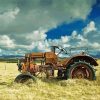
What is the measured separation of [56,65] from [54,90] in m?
2.81

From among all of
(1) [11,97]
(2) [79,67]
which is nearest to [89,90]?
(2) [79,67]

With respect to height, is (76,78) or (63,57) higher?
(63,57)

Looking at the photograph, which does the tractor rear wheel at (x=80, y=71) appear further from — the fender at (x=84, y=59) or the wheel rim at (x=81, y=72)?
the fender at (x=84, y=59)

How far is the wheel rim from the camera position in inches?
604

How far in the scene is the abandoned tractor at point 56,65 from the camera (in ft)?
50.2

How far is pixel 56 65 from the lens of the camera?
15.8 m

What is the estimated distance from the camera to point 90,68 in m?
15.4

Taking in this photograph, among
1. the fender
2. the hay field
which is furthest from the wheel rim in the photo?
the hay field

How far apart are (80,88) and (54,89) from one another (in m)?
1.23

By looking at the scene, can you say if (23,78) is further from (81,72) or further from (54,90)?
(81,72)

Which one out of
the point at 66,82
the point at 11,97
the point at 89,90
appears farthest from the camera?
the point at 66,82

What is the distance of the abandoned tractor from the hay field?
26.6 inches

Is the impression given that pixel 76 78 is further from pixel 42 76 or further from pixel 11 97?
pixel 11 97

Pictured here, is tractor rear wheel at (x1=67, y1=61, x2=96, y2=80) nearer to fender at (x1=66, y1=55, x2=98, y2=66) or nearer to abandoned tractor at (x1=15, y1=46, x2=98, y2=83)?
abandoned tractor at (x1=15, y1=46, x2=98, y2=83)
